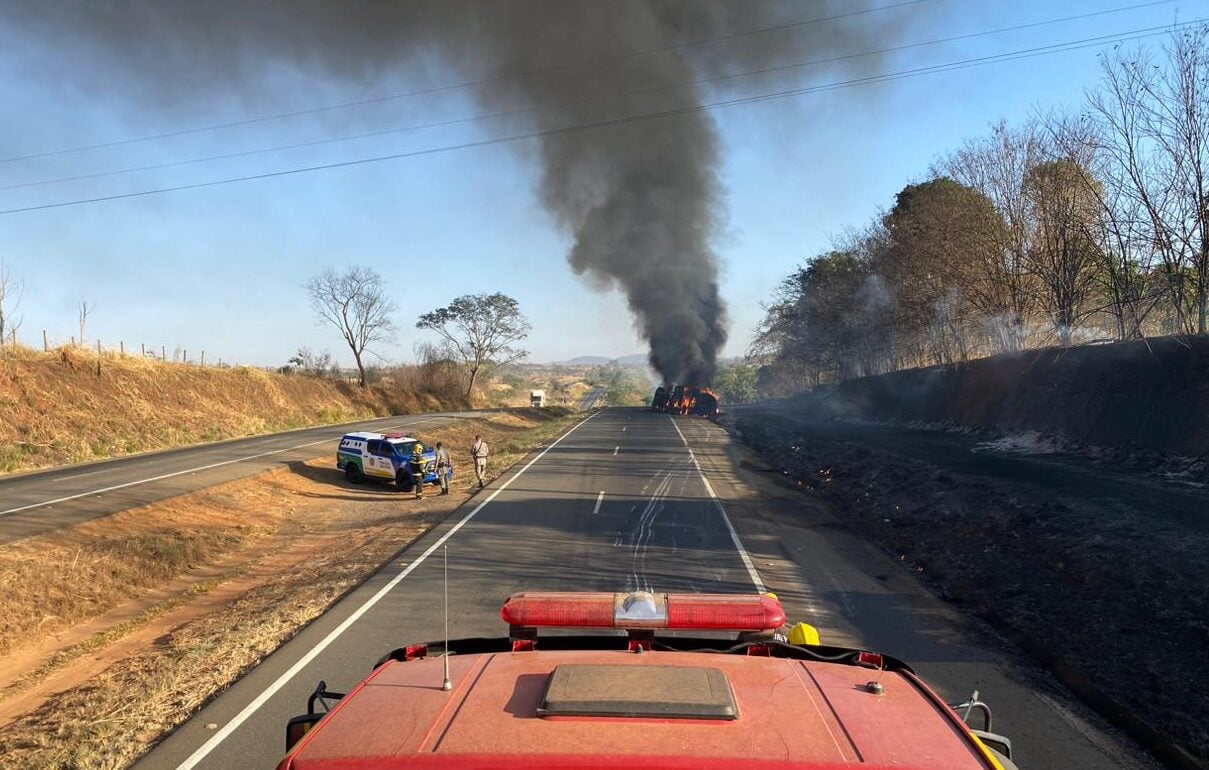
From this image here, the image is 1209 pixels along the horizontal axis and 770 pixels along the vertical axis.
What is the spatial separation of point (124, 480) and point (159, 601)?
373 inches

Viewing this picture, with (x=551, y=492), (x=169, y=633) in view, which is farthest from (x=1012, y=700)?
(x=551, y=492)

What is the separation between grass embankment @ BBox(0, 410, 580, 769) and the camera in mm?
5055

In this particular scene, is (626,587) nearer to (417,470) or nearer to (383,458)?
(417,470)

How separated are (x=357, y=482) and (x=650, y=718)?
19964 mm

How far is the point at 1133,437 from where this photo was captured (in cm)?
1628

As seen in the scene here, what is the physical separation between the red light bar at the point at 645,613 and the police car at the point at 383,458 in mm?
15729

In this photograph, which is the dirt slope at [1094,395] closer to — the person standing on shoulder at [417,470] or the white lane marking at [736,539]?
the white lane marking at [736,539]

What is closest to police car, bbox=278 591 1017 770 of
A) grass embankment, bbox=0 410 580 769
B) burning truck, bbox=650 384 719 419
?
grass embankment, bbox=0 410 580 769

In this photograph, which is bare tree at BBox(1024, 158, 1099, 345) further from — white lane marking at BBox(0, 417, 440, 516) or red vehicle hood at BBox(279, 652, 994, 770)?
white lane marking at BBox(0, 417, 440, 516)

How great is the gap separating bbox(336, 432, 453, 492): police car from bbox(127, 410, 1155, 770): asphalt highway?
264cm

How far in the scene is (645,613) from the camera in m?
2.36

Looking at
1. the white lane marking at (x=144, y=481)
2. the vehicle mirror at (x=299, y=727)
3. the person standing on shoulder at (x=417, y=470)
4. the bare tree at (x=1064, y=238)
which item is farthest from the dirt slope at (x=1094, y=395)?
the white lane marking at (x=144, y=481)

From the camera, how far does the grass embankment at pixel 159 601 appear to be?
199 inches

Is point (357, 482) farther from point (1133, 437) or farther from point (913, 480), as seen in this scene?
point (1133, 437)
